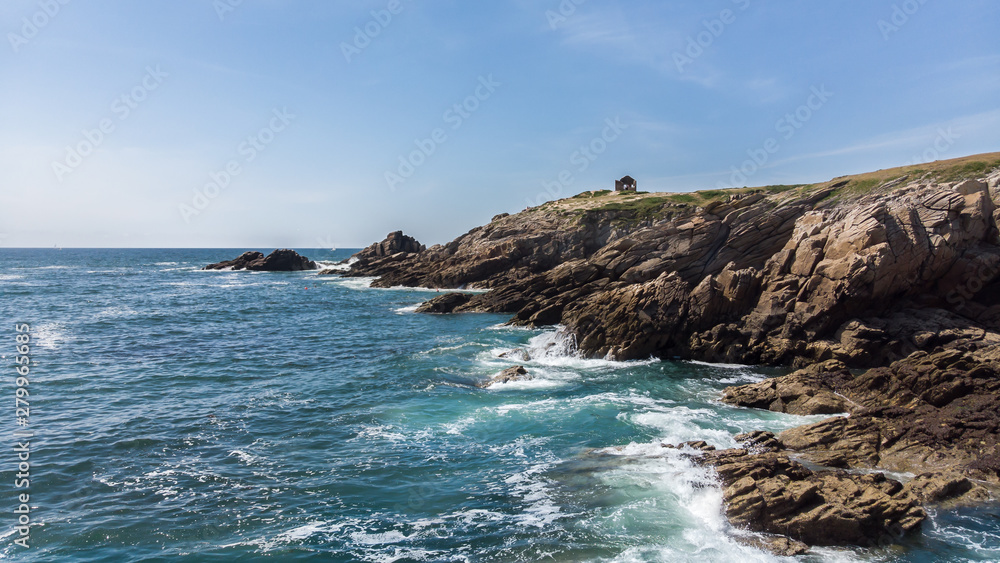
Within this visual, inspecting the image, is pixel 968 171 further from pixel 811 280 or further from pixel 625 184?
pixel 625 184

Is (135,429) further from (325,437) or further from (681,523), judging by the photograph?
(681,523)

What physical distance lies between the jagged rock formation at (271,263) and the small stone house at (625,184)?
257ft

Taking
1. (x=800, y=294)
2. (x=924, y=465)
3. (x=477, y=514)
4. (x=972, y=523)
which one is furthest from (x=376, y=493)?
(x=800, y=294)

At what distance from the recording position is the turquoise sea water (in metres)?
13.2

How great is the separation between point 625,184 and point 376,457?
A: 8779 cm

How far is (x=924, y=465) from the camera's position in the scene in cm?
1652

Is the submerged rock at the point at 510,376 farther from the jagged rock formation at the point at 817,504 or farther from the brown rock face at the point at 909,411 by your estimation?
the jagged rock formation at the point at 817,504

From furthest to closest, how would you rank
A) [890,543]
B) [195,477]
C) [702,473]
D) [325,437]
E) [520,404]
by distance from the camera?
[520,404] → [325,437] → [195,477] → [702,473] → [890,543]

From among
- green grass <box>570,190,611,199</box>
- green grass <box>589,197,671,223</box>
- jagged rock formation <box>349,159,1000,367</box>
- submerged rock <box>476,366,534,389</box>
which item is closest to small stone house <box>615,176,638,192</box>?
green grass <box>570,190,611,199</box>

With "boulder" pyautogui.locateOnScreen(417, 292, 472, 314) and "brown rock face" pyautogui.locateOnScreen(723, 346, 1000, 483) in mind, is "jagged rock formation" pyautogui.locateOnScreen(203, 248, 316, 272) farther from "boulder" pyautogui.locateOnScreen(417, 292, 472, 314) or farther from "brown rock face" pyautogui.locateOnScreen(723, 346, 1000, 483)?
Result: "brown rock face" pyautogui.locateOnScreen(723, 346, 1000, 483)

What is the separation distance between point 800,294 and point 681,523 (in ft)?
73.0

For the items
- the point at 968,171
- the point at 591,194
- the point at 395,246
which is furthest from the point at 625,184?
the point at 968,171

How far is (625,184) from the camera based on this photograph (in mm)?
98562

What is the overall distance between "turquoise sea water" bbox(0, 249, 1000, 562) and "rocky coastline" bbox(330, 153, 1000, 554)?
1.17 metres
